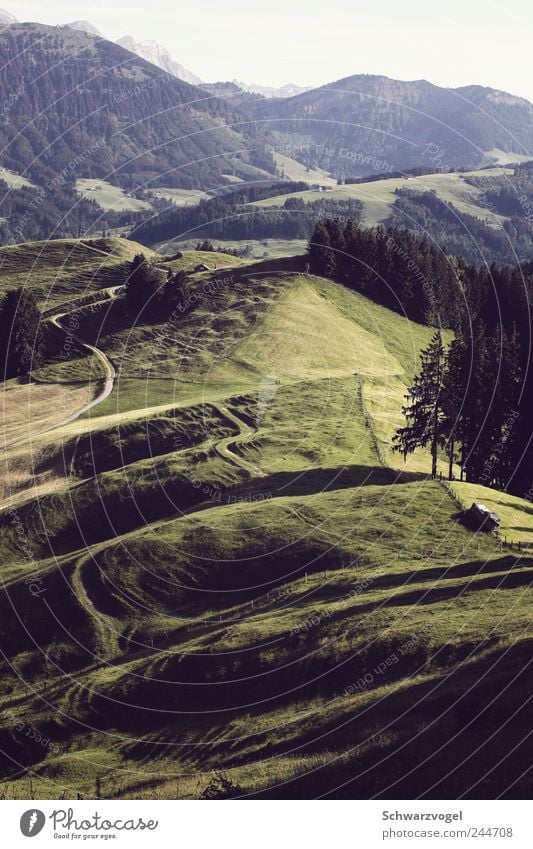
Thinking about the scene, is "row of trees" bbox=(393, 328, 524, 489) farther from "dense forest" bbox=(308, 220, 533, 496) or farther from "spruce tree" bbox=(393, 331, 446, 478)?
"dense forest" bbox=(308, 220, 533, 496)

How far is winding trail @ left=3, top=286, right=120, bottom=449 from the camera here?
128750 millimetres

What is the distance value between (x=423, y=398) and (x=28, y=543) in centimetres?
4665

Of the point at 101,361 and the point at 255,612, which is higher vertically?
the point at 101,361

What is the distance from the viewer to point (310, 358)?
149750mm

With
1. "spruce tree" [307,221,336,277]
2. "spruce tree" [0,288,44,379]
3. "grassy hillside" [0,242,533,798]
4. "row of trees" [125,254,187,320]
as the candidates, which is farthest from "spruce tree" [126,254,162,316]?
"grassy hillside" [0,242,533,798]

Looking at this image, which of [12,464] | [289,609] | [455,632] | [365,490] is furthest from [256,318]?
[455,632]

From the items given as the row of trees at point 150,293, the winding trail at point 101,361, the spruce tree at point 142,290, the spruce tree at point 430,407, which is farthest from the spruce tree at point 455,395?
the spruce tree at point 142,290

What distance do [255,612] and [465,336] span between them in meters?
58.7

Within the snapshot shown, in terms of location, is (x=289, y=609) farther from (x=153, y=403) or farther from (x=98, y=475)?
(x=153, y=403)

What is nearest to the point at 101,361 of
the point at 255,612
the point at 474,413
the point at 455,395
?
the point at 455,395

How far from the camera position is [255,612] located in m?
76.1

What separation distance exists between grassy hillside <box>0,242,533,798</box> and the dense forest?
8.32 m

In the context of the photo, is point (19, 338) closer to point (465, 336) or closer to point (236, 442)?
point (236, 442)

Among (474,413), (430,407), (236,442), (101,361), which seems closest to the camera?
(430,407)
